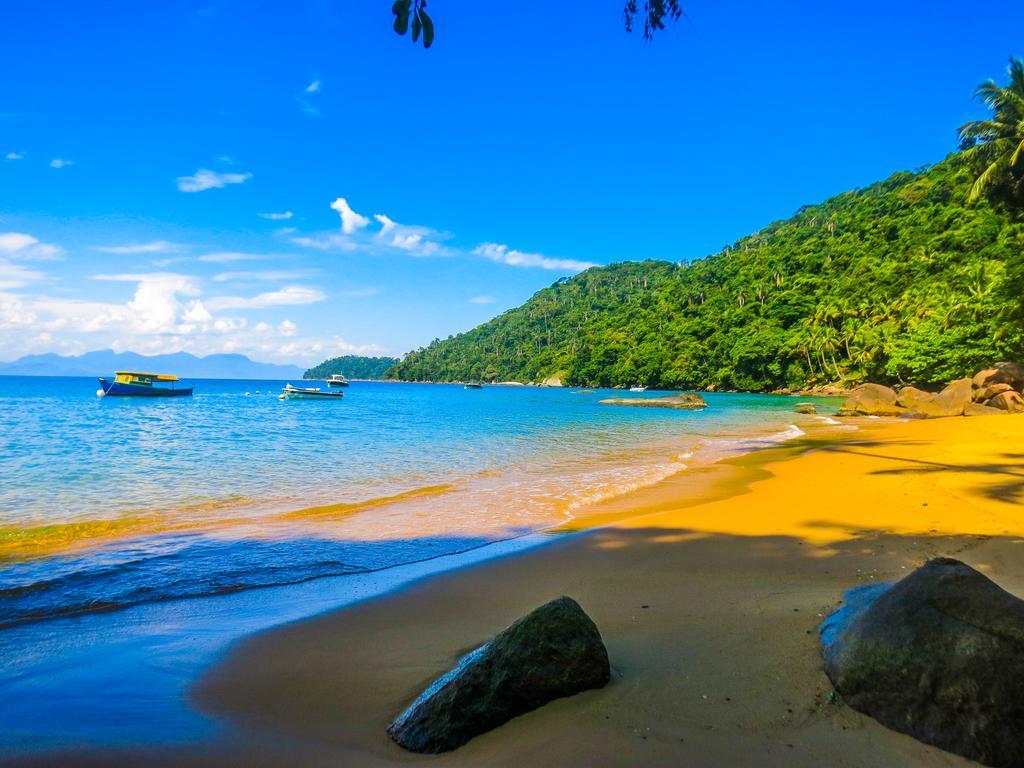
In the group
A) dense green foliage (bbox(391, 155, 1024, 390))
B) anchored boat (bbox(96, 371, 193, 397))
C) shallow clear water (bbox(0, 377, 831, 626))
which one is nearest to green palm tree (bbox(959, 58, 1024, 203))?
dense green foliage (bbox(391, 155, 1024, 390))

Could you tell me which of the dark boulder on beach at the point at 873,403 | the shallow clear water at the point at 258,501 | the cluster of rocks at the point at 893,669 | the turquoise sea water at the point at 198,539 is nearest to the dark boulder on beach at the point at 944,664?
the cluster of rocks at the point at 893,669

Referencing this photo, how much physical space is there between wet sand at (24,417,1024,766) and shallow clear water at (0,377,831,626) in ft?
6.66

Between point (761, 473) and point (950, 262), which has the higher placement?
point (950, 262)

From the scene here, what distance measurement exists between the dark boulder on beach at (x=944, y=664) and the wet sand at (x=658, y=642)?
0.41 ft

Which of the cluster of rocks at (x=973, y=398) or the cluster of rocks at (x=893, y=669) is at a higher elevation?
the cluster of rocks at (x=973, y=398)

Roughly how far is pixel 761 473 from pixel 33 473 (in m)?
18.3

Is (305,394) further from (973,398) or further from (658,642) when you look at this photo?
(658,642)

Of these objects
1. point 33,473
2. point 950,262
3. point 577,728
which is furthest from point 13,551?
point 950,262

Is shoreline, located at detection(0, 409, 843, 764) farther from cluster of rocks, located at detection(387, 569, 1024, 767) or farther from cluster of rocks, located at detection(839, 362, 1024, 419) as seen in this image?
cluster of rocks, located at detection(839, 362, 1024, 419)

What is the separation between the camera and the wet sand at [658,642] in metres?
2.78

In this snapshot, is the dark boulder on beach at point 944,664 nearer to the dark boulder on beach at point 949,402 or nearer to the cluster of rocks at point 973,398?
the cluster of rocks at point 973,398

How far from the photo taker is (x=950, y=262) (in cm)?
6862

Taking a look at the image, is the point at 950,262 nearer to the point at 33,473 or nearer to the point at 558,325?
the point at 33,473

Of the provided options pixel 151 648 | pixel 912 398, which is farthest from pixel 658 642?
pixel 912 398
